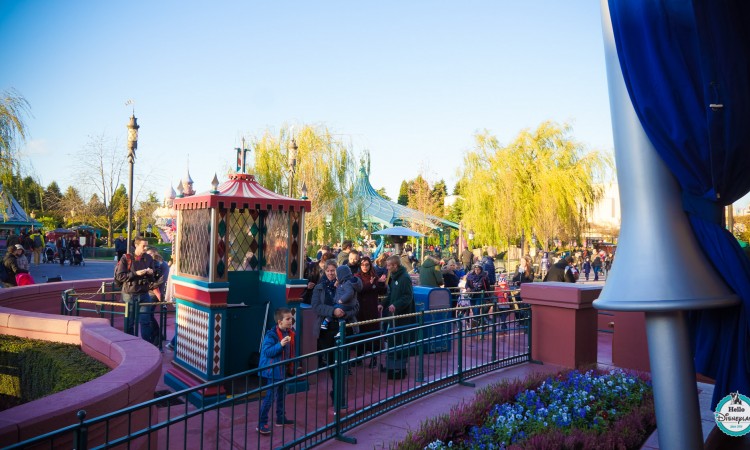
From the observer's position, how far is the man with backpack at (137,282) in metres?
9.05

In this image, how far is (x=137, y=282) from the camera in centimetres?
920

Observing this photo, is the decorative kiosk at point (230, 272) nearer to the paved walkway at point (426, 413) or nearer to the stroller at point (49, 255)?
the paved walkway at point (426, 413)

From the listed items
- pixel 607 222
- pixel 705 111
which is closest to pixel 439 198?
pixel 607 222

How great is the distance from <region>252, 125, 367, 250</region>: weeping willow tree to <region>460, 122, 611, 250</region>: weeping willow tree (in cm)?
738

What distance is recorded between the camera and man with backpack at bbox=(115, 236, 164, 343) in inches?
356

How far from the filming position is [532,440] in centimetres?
421

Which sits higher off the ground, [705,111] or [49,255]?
[705,111]

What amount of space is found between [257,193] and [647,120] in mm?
5917

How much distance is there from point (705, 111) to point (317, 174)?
2749 cm

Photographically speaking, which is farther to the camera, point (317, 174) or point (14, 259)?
point (317, 174)

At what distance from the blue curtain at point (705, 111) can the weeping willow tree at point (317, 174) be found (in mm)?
26075

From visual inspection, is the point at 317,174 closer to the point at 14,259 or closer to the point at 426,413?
the point at 14,259

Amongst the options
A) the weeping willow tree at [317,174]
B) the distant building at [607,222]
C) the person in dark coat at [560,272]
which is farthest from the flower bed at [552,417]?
the distant building at [607,222]

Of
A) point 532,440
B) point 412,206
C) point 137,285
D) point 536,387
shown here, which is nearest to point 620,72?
point 532,440
